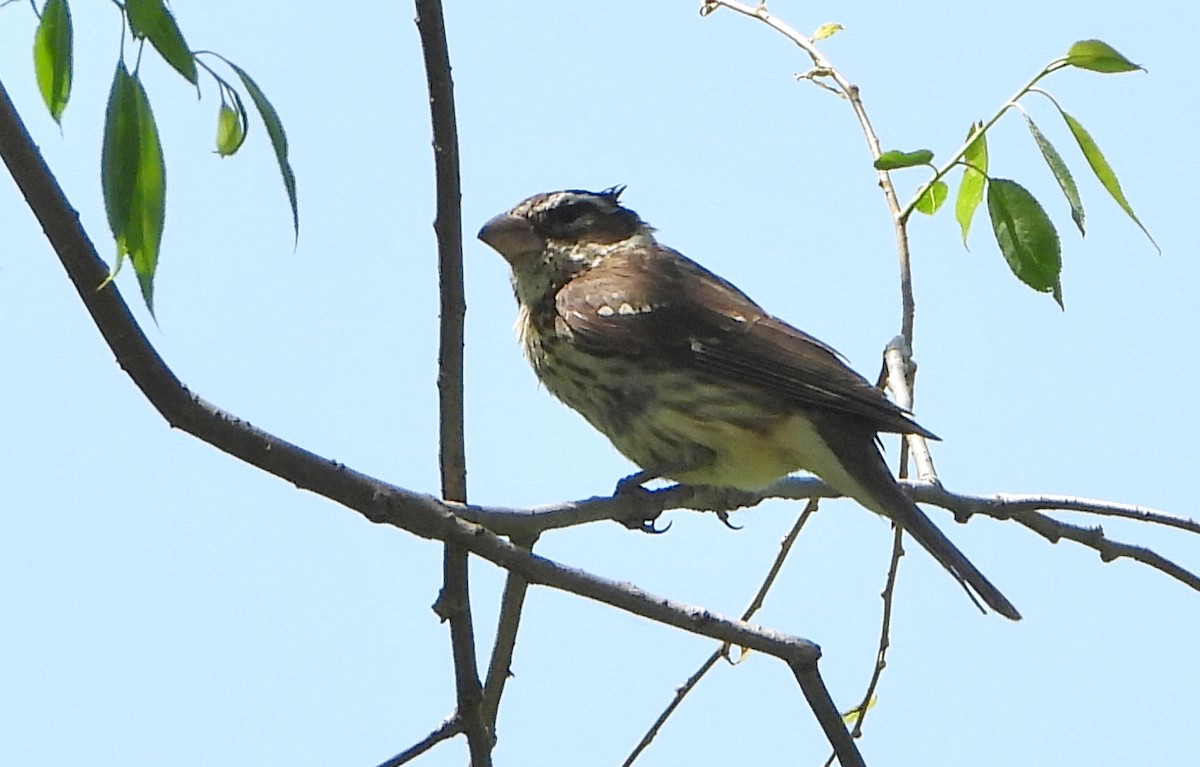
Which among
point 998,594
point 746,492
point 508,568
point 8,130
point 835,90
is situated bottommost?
point 508,568

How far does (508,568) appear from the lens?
8.66 feet

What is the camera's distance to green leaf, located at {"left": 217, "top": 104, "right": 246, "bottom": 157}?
7.60 ft

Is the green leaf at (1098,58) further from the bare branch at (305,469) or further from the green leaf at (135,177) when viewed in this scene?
the green leaf at (135,177)

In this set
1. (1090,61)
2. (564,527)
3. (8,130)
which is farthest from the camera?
(1090,61)

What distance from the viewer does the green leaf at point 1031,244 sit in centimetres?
342

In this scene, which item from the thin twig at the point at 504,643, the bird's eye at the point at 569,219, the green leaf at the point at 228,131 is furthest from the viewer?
the bird's eye at the point at 569,219

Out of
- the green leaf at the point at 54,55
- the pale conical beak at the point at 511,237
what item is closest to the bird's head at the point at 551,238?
the pale conical beak at the point at 511,237

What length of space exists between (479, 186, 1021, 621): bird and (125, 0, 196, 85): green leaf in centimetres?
251

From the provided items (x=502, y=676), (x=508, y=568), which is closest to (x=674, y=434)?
(x=502, y=676)

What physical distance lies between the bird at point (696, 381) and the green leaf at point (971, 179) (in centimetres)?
59

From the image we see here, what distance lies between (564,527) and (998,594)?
135 cm

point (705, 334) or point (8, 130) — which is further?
point (705, 334)

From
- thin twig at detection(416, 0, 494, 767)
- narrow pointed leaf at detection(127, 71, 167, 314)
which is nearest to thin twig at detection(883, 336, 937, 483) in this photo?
thin twig at detection(416, 0, 494, 767)

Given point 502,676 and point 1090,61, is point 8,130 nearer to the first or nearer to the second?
point 502,676
